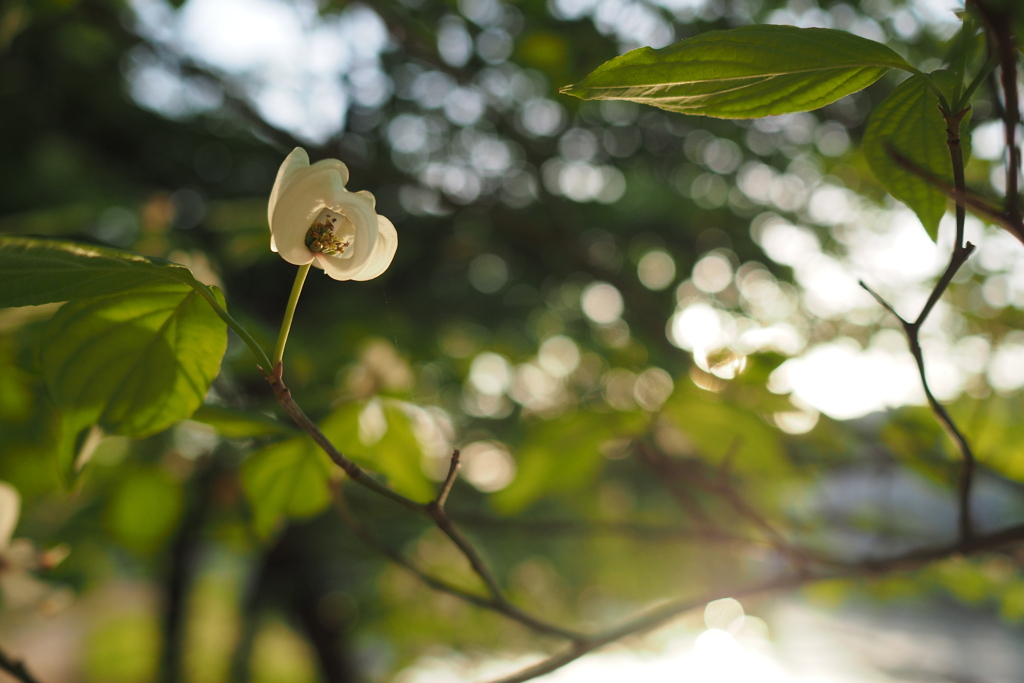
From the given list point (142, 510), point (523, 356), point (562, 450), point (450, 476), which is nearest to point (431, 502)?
point (450, 476)

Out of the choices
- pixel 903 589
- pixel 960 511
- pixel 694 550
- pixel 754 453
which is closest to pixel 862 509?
pixel 694 550

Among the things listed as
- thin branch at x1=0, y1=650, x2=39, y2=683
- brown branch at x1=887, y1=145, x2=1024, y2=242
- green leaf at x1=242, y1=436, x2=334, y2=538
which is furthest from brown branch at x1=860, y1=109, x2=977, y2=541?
thin branch at x1=0, y1=650, x2=39, y2=683

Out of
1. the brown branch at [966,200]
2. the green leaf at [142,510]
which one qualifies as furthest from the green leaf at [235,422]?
the green leaf at [142,510]

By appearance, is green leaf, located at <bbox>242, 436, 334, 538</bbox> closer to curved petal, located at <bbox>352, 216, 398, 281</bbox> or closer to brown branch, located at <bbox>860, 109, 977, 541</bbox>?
curved petal, located at <bbox>352, 216, 398, 281</bbox>

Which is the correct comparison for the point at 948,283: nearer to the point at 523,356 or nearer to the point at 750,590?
the point at 750,590

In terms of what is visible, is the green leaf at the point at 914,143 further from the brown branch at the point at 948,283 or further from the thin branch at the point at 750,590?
the thin branch at the point at 750,590

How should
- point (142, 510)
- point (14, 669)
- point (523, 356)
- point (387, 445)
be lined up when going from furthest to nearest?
point (523, 356) < point (142, 510) < point (387, 445) < point (14, 669)

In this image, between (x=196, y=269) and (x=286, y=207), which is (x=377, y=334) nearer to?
(x=196, y=269)
